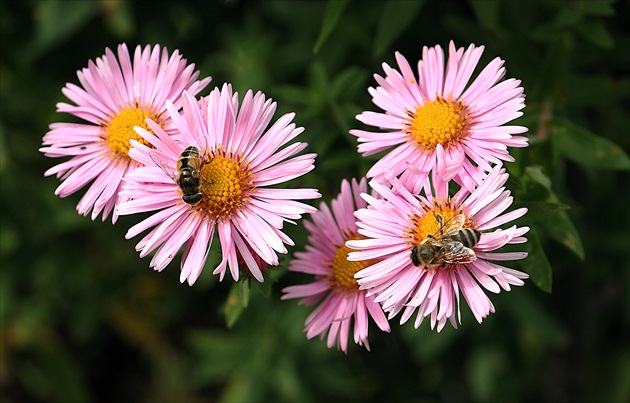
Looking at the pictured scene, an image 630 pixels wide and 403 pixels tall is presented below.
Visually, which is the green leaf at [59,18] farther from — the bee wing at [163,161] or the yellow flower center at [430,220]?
the yellow flower center at [430,220]

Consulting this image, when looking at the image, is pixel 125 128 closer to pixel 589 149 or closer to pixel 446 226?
pixel 446 226

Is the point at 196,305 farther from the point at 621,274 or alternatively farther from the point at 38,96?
the point at 621,274

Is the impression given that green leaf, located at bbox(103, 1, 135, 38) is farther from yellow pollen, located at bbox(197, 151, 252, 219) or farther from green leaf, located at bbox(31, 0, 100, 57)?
yellow pollen, located at bbox(197, 151, 252, 219)

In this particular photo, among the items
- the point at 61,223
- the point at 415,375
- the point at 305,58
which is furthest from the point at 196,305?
the point at 305,58

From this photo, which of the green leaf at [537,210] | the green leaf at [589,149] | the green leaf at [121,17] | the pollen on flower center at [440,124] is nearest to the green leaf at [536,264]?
the green leaf at [537,210]

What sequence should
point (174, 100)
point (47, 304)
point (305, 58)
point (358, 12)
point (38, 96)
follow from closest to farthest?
1. point (174, 100)
2. point (358, 12)
3. point (305, 58)
4. point (38, 96)
5. point (47, 304)

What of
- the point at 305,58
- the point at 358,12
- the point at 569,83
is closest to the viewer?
the point at 569,83
